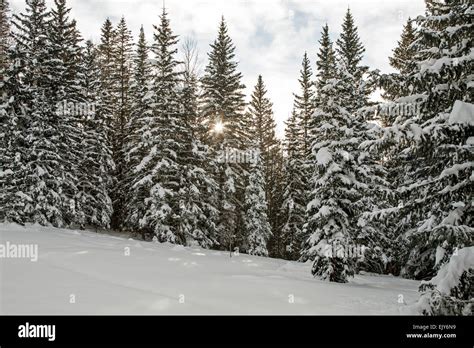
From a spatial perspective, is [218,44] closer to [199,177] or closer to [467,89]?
[199,177]

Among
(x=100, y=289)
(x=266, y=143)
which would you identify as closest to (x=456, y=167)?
(x=100, y=289)

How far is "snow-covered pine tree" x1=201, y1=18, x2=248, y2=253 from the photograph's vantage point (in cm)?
2797

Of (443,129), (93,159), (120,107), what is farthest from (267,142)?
(443,129)

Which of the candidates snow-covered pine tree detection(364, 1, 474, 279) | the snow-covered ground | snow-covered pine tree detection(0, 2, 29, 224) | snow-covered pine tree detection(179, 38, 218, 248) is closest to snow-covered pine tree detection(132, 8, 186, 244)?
snow-covered pine tree detection(179, 38, 218, 248)

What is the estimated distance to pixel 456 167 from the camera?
8453 millimetres

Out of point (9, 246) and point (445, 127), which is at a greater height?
point (445, 127)

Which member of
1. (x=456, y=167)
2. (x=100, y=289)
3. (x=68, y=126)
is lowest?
(x=100, y=289)

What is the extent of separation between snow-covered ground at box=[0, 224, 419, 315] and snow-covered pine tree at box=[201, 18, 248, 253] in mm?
14151

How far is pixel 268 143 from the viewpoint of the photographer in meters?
44.8

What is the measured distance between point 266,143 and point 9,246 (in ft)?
113

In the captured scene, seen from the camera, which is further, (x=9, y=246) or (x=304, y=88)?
(x=304, y=88)

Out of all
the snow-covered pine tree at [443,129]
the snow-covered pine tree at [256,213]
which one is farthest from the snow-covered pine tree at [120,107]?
the snow-covered pine tree at [443,129]
